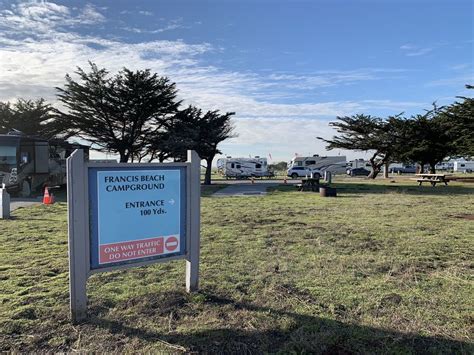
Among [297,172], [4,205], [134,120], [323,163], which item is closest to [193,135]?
[134,120]

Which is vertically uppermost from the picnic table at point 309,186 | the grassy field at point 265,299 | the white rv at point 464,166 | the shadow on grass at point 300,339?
the white rv at point 464,166

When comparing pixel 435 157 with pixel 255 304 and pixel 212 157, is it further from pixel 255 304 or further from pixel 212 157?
pixel 255 304

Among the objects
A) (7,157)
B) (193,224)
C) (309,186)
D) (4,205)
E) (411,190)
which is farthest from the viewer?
(309,186)

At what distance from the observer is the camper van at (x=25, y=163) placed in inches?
658

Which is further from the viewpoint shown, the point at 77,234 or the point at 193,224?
the point at 193,224

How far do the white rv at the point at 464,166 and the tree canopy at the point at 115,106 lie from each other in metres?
66.8

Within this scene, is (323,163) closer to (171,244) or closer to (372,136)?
(372,136)

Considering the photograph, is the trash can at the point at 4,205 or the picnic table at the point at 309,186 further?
the picnic table at the point at 309,186

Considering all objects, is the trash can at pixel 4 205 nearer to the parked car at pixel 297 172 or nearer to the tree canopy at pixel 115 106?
the tree canopy at pixel 115 106

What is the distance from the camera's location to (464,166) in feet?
247

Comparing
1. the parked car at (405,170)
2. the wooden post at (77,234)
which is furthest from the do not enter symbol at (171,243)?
the parked car at (405,170)

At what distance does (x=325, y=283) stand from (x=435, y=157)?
120ft

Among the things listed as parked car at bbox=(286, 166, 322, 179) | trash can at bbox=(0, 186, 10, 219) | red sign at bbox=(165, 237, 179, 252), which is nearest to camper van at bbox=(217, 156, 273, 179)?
parked car at bbox=(286, 166, 322, 179)

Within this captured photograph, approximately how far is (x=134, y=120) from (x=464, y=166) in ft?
229
